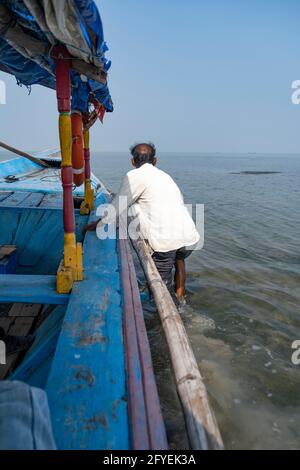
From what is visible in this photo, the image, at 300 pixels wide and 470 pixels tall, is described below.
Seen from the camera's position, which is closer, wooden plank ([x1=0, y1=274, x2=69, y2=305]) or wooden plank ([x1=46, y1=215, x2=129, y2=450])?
wooden plank ([x1=46, y1=215, x2=129, y2=450])

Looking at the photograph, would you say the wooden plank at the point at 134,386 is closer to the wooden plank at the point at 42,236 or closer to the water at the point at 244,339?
the water at the point at 244,339

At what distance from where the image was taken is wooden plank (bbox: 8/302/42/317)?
372 cm

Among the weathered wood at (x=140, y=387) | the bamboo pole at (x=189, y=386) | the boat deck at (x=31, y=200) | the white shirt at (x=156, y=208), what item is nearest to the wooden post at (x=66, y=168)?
the weathered wood at (x=140, y=387)

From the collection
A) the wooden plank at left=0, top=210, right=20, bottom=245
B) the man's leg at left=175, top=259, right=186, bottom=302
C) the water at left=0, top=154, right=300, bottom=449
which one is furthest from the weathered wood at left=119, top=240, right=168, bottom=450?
the wooden plank at left=0, top=210, right=20, bottom=245

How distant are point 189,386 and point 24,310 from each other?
2737mm

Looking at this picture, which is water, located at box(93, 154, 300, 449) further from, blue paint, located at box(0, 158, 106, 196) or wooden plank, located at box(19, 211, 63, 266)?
blue paint, located at box(0, 158, 106, 196)

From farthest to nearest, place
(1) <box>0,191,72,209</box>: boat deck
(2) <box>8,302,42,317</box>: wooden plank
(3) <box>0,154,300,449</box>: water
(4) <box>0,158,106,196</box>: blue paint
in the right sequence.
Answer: (4) <box>0,158,106,196</box>: blue paint < (1) <box>0,191,72,209</box>: boat deck < (2) <box>8,302,42,317</box>: wooden plank < (3) <box>0,154,300,449</box>: water

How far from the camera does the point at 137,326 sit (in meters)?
2.04

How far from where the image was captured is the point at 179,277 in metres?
4.64

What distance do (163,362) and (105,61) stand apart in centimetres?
303

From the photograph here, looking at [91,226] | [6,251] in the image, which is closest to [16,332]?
[6,251]

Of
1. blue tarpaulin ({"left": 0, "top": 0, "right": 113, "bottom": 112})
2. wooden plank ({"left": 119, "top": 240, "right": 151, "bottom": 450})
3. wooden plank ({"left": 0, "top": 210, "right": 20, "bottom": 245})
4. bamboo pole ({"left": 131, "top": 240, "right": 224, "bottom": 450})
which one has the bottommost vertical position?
bamboo pole ({"left": 131, "top": 240, "right": 224, "bottom": 450})

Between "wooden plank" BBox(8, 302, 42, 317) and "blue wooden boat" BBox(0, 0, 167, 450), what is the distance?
11 mm

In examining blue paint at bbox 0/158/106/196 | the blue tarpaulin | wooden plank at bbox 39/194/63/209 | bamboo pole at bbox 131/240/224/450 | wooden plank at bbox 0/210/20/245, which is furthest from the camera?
blue paint at bbox 0/158/106/196
